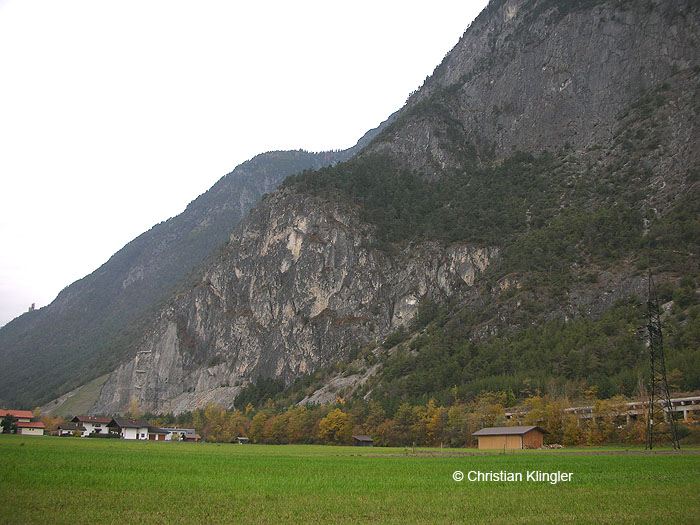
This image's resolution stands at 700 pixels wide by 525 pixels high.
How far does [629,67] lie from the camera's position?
140375 mm

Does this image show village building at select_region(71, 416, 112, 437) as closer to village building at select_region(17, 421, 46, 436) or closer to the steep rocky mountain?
village building at select_region(17, 421, 46, 436)

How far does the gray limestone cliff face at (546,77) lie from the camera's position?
13712cm

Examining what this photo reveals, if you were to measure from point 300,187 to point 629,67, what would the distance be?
9347 centimetres

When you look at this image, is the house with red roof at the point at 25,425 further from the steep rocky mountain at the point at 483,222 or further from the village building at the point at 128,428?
the steep rocky mountain at the point at 483,222

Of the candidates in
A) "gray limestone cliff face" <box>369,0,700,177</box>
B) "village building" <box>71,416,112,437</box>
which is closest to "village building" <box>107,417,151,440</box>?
"village building" <box>71,416,112,437</box>

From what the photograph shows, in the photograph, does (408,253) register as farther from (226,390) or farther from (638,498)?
(638,498)

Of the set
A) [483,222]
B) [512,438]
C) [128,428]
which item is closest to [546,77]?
[483,222]

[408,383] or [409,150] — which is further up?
[409,150]

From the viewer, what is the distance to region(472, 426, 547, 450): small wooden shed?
56469 mm

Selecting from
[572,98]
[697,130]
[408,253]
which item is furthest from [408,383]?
[572,98]

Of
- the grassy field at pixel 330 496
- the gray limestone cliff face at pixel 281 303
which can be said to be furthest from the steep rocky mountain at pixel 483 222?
the grassy field at pixel 330 496

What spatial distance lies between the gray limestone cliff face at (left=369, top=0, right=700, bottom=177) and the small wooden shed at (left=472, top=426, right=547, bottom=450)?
333ft

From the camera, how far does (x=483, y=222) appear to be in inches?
5615

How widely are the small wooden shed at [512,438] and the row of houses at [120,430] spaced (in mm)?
70048
